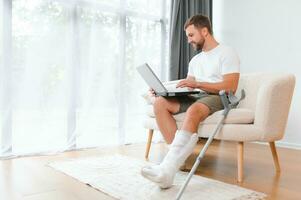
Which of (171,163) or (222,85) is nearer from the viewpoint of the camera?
(171,163)

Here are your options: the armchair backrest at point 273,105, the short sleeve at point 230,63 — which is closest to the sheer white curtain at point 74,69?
the short sleeve at point 230,63

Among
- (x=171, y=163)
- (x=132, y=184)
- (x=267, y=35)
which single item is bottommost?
(x=132, y=184)

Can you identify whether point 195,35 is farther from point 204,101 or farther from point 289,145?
point 289,145

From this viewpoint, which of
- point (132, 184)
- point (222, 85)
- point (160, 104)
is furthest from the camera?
point (160, 104)

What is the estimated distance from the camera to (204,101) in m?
1.86

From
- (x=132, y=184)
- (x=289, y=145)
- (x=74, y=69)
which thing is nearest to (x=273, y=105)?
(x=132, y=184)

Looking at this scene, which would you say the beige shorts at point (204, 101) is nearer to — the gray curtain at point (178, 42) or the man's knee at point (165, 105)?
the man's knee at point (165, 105)

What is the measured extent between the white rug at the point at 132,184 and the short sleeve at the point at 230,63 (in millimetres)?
670

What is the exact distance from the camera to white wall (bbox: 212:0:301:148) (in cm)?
320

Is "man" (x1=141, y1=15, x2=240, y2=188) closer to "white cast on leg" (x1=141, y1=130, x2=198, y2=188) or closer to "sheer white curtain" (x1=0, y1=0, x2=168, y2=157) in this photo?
"white cast on leg" (x1=141, y1=130, x2=198, y2=188)

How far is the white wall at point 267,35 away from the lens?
3.20 metres

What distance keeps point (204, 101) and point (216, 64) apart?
32 cm

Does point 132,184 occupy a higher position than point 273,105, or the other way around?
point 273,105

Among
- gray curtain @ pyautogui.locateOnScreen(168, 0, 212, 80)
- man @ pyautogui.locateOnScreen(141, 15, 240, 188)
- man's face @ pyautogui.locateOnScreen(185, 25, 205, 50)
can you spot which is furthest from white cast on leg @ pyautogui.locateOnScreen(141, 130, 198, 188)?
gray curtain @ pyautogui.locateOnScreen(168, 0, 212, 80)
